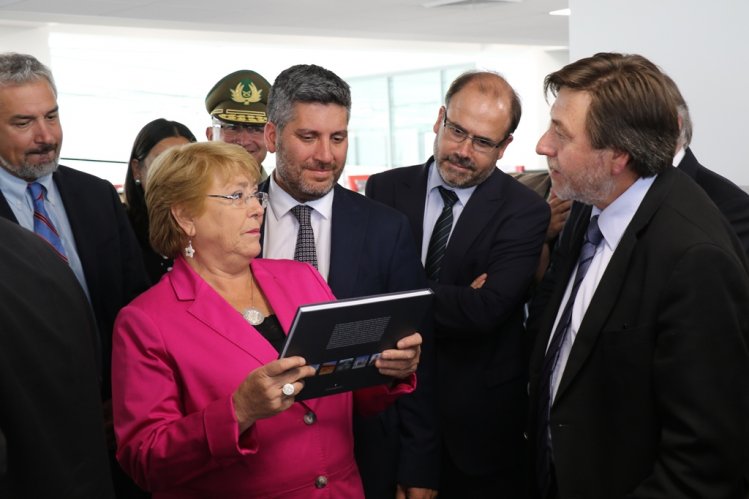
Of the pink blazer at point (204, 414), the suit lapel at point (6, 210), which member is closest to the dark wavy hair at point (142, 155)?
the suit lapel at point (6, 210)

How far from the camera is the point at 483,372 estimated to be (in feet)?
9.80

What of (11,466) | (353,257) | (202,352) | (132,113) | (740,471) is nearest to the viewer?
(11,466)

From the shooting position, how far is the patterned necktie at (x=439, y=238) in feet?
10.1

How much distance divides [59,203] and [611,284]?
6.27 ft

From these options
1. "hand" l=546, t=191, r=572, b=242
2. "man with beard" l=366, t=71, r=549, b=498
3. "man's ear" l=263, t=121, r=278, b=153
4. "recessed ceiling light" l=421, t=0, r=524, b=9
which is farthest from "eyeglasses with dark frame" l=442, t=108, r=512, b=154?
"recessed ceiling light" l=421, t=0, r=524, b=9

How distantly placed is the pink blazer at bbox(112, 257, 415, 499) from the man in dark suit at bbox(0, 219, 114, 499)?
421mm

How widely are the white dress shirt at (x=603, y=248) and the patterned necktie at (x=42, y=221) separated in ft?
5.35

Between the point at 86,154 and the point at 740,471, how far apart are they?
47.5 feet

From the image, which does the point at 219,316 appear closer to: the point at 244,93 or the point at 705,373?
the point at 705,373

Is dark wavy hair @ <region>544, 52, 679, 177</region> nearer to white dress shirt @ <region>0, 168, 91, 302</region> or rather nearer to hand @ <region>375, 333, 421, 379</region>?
hand @ <region>375, 333, 421, 379</region>

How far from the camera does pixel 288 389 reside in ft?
6.35

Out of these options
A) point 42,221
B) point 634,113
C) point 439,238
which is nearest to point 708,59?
point 439,238

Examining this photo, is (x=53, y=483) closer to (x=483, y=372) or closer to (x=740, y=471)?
(x=740, y=471)

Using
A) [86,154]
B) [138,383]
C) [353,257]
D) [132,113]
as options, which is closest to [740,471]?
[353,257]
